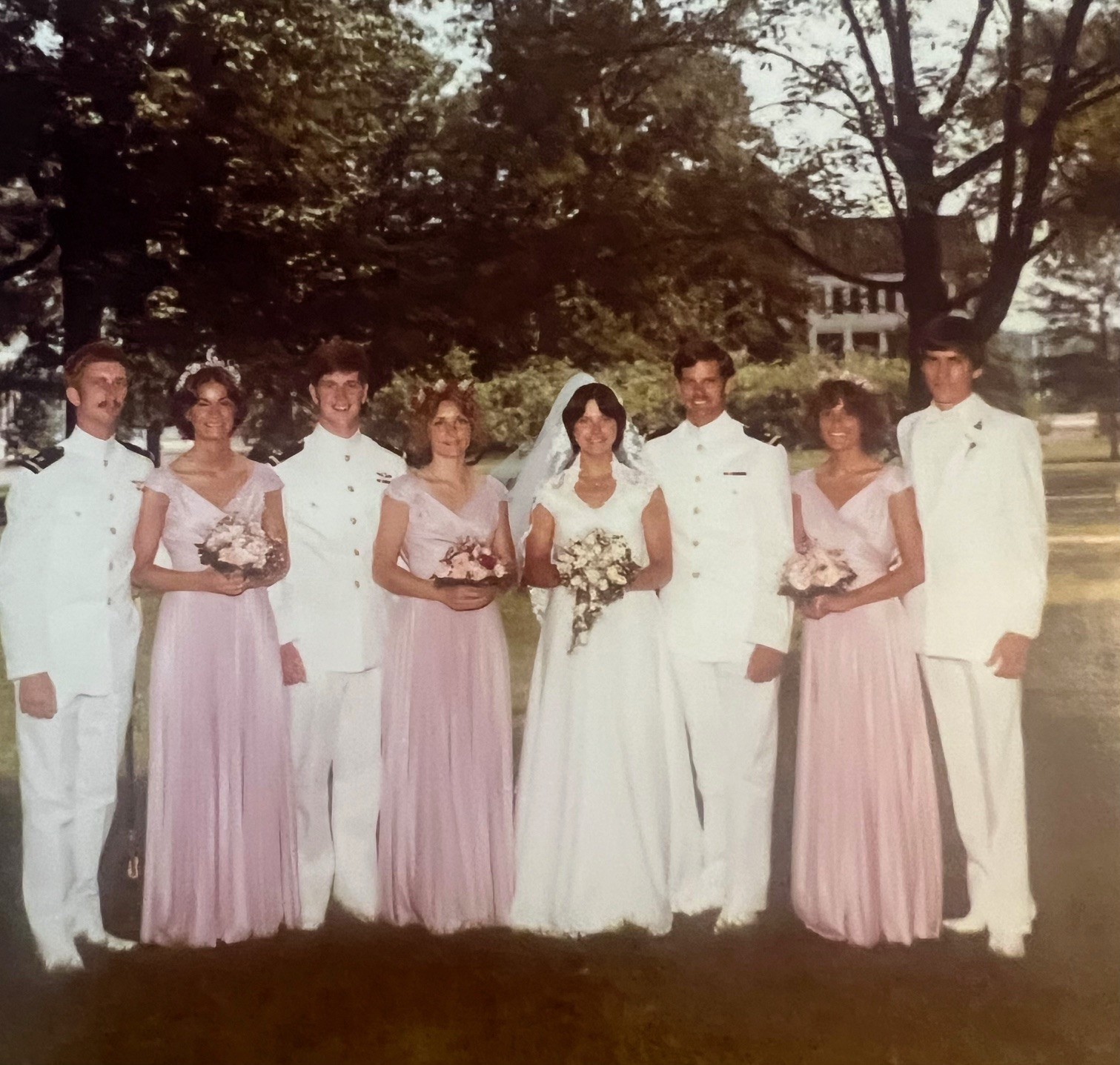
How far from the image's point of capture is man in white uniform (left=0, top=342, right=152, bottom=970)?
4.16 metres

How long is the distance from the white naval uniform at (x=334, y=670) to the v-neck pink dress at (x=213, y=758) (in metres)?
0.07

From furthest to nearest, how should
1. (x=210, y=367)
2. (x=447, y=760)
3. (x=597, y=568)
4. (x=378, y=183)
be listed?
1. (x=378, y=183)
2. (x=210, y=367)
3. (x=447, y=760)
4. (x=597, y=568)

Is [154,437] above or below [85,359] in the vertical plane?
below

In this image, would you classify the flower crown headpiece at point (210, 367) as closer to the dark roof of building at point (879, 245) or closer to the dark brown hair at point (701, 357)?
the dark brown hair at point (701, 357)

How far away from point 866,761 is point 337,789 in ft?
5.90

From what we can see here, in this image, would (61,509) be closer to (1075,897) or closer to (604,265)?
(604,265)

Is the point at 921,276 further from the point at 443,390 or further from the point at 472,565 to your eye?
the point at 472,565

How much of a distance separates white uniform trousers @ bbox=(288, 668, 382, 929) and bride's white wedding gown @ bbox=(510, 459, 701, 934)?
1.74 ft

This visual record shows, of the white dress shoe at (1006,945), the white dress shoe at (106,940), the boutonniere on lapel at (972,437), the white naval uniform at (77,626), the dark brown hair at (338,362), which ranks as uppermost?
the dark brown hair at (338,362)

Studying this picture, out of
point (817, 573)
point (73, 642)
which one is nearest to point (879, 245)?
point (817, 573)

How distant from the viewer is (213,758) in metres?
4.14

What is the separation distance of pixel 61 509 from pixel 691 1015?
2.74 meters

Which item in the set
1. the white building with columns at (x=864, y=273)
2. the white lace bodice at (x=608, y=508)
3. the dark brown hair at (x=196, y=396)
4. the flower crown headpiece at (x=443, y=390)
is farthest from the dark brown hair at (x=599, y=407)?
the dark brown hair at (x=196, y=396)

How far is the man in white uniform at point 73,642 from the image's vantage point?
4160 mm
